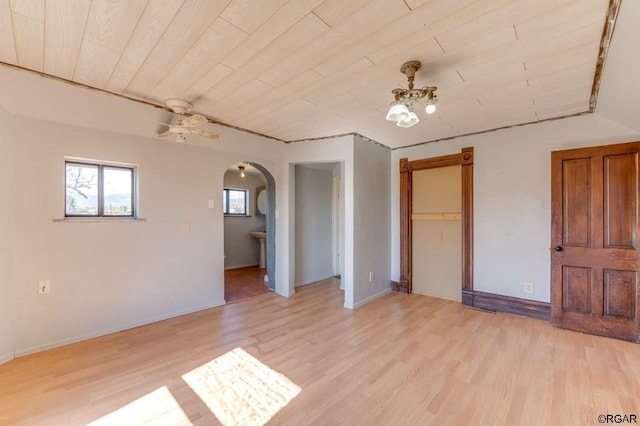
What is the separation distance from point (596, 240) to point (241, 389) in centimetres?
379

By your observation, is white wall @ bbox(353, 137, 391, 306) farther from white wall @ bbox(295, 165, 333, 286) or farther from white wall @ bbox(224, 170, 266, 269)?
white wall @ bbox(224, 170, 266, 269)

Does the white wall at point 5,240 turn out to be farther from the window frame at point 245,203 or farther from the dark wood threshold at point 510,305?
the dark wood threshold at point 510,305

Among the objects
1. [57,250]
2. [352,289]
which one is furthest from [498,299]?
[57,250]

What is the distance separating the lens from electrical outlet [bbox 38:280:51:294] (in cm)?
255

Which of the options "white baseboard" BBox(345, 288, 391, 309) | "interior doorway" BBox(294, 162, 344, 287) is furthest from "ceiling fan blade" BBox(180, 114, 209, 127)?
"white baseboard" BBox(345, 288, 391, 309)

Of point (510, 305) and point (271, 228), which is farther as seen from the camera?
point (271, 228)

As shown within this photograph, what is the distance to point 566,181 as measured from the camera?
312cm

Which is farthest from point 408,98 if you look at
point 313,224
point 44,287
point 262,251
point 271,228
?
point 262,251

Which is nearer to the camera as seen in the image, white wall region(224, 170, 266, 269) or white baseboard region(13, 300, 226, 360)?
white baseboard region(13, 300, 226, 360)

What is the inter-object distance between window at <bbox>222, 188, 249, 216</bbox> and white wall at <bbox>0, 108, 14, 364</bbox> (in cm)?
426

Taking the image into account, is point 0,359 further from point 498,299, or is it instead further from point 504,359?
point 498,299

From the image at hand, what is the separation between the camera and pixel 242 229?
6.87 meters

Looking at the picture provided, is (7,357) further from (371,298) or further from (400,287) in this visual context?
(400,287)

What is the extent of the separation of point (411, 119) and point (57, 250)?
11.2 feet
